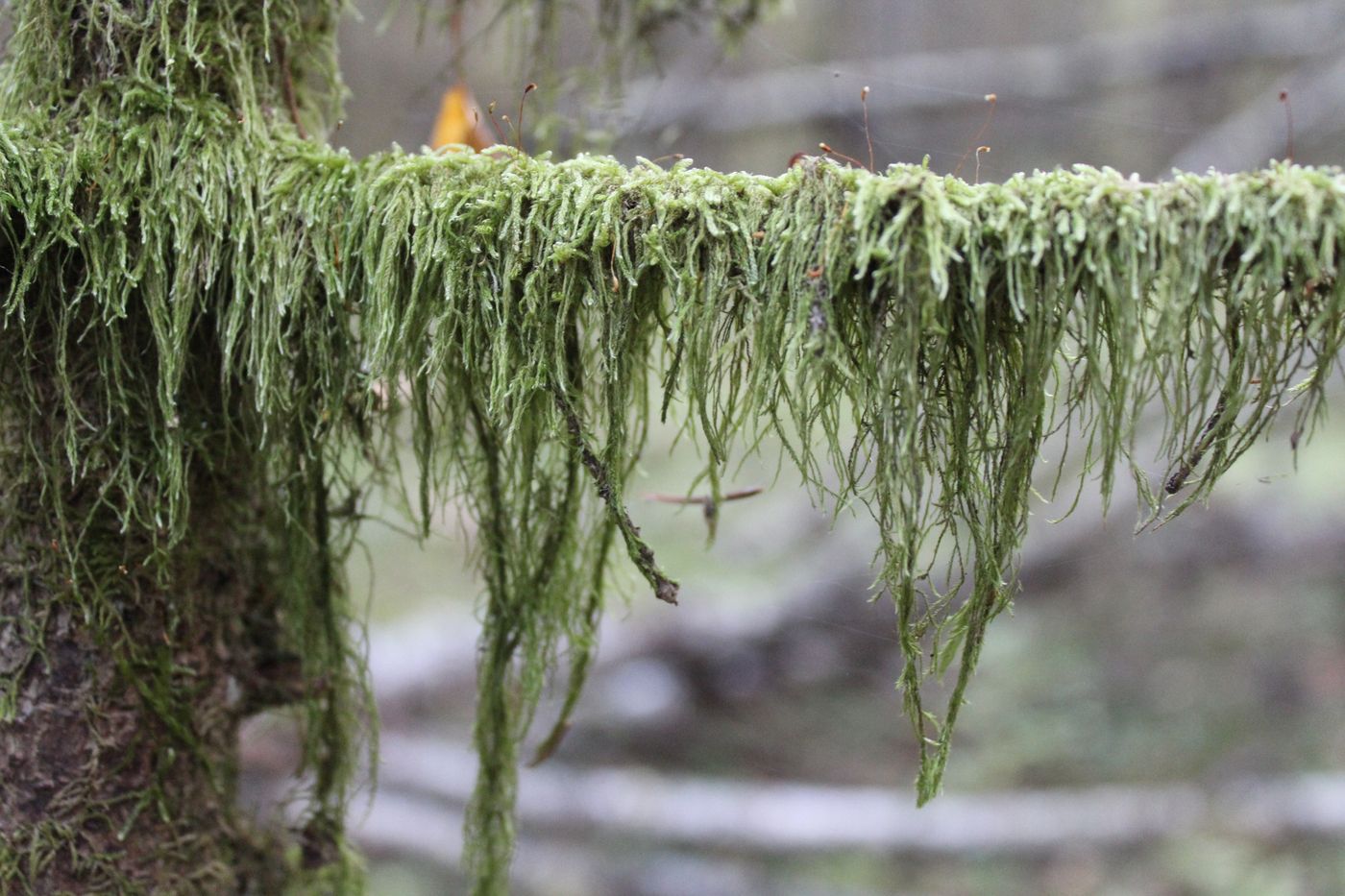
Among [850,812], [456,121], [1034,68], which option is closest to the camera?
[456,121]

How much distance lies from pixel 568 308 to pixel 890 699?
3950 mm

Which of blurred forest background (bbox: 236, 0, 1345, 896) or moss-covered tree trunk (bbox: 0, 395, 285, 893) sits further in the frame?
blurred forest background (bbox: 236, 0, 1345, 896)

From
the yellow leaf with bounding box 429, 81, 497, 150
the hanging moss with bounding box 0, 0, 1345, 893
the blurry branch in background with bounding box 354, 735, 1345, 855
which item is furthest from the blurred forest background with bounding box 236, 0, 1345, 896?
the hanging moss with bounding box 0, 0, 1345, 893

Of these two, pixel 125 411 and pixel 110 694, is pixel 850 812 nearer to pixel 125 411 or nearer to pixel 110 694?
pixel 110 694

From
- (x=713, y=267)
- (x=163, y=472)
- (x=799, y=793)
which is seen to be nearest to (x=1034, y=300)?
(x=713, y=267)

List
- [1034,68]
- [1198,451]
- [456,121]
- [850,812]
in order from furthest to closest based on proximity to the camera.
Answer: [1034,68]
[850,812]
[456,121]
[1198,451]

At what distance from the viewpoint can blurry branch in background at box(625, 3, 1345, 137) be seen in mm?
6078

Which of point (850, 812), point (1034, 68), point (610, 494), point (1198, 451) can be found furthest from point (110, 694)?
point (1034, 68)

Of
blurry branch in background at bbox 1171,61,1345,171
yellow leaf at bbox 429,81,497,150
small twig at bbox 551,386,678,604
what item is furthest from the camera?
blurry branch in background at bbox 1171,61,1345,171

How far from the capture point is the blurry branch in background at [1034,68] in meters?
6.08

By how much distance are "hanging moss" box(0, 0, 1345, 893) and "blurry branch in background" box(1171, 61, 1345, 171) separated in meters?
4.91

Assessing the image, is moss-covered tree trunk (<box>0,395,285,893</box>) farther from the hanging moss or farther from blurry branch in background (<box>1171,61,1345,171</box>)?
blurry branch in background (<box>1171,61,1345,171</box>)

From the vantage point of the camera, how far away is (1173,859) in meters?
3.46

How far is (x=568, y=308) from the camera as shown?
0.90m
